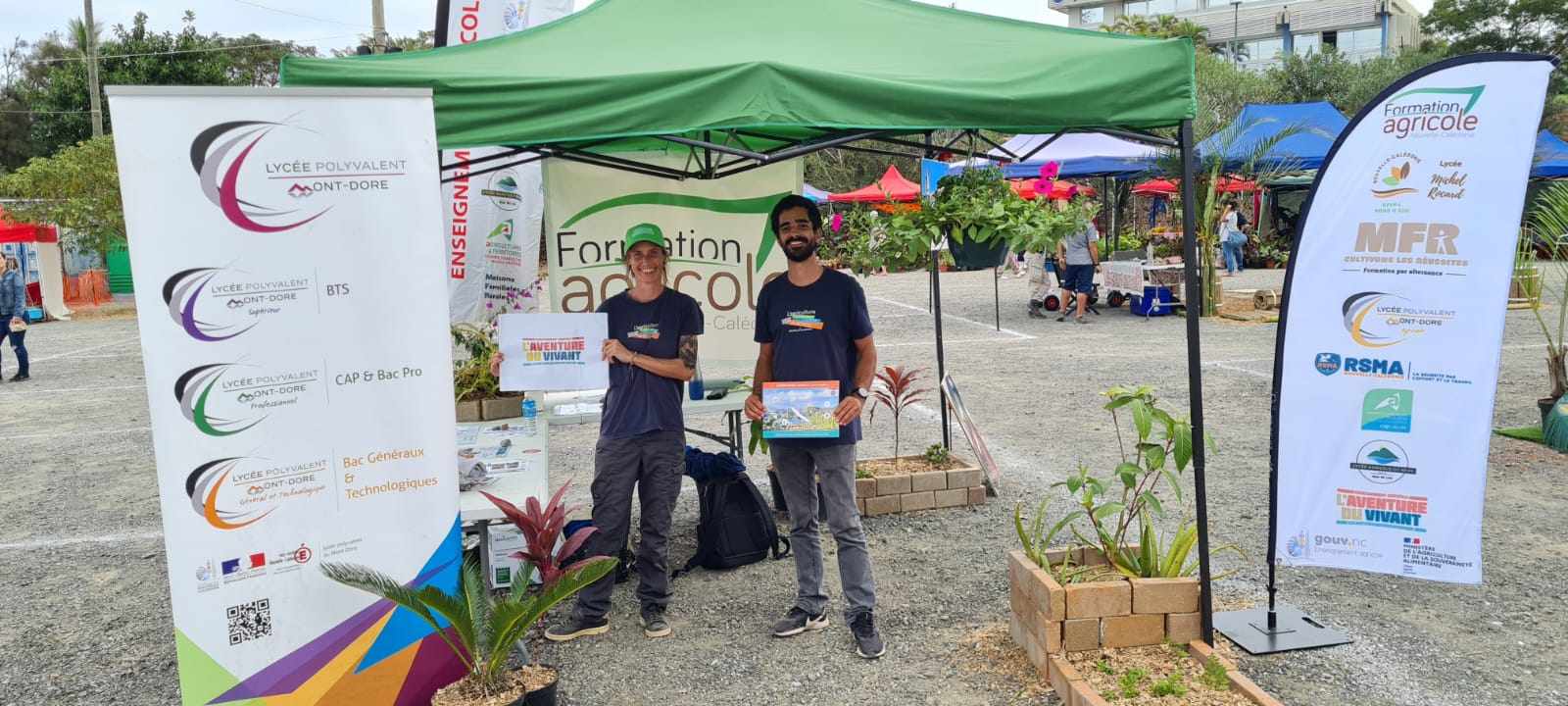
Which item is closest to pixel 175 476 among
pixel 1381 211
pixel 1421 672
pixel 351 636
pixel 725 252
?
pixel 351 636

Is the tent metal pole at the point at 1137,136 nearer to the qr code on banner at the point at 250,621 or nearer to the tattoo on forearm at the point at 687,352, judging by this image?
the tattoo on forearm at the point at 687,352

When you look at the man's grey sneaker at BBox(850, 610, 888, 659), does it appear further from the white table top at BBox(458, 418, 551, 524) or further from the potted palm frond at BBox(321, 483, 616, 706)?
the white table top at BBox(458, 418, 551, 524)

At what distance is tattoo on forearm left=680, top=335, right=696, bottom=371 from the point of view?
4297mm

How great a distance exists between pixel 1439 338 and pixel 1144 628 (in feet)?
4.86

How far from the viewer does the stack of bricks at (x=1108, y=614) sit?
373cm

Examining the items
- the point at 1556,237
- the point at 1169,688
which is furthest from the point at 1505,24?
the point at 1169,688

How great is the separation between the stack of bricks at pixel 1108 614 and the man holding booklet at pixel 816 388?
26.9 inches

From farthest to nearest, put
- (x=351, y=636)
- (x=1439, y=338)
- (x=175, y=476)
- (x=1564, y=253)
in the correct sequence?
(x=1564, y=253) → (x=1439, y=338) → (x=351, y=636) → (x=175, y=476)

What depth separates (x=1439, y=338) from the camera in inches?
145

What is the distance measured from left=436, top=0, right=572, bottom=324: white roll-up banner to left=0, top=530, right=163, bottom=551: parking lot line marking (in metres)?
2.44

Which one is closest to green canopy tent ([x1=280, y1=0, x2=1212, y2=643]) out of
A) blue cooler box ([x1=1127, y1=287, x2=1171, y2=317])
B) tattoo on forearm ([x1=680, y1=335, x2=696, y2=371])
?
tattoo on forearm ([x1=680, y1=335, x2=696, y2=371])

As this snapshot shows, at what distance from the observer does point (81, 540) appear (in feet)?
20.2

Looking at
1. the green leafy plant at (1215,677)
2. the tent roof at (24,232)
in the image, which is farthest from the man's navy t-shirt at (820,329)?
the tent roof at (24,232)

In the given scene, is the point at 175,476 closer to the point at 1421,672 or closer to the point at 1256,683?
the point at 1256,683
